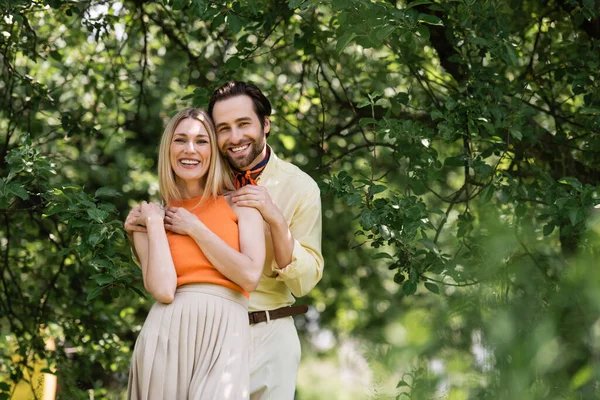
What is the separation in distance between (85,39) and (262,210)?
188 inches

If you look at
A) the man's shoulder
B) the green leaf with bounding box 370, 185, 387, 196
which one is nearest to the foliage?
the green leaf with bounding box 370, 185, 387, 196

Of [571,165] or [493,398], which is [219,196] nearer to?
[493,398]

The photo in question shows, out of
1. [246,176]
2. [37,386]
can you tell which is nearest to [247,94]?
[246,176]

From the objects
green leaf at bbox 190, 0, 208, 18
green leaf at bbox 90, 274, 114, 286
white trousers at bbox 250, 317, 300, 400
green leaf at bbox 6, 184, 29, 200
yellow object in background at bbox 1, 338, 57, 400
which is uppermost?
green leaf at bbox 190, 0, 208, 18

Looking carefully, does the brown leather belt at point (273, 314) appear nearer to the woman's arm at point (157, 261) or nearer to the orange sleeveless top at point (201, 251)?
the orange sleeveless top at point (201, 251)

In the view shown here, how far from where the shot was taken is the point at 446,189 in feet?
29.8

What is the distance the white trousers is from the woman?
0.89 feet

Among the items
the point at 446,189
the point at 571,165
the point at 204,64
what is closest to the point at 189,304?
the point at 571,165

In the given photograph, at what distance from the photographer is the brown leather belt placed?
334 cm

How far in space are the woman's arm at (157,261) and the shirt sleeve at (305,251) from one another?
443 mm

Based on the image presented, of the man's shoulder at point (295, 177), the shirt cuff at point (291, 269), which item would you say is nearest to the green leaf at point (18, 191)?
the man's shoulder at point (295, 177)

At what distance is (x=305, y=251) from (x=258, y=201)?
1.03 ft

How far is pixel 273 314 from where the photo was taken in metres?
3.38

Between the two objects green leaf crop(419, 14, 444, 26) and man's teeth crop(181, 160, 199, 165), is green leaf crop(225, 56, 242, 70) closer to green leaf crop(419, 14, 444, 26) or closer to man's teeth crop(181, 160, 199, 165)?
green leaf crop(419, 14, 444, 26)
